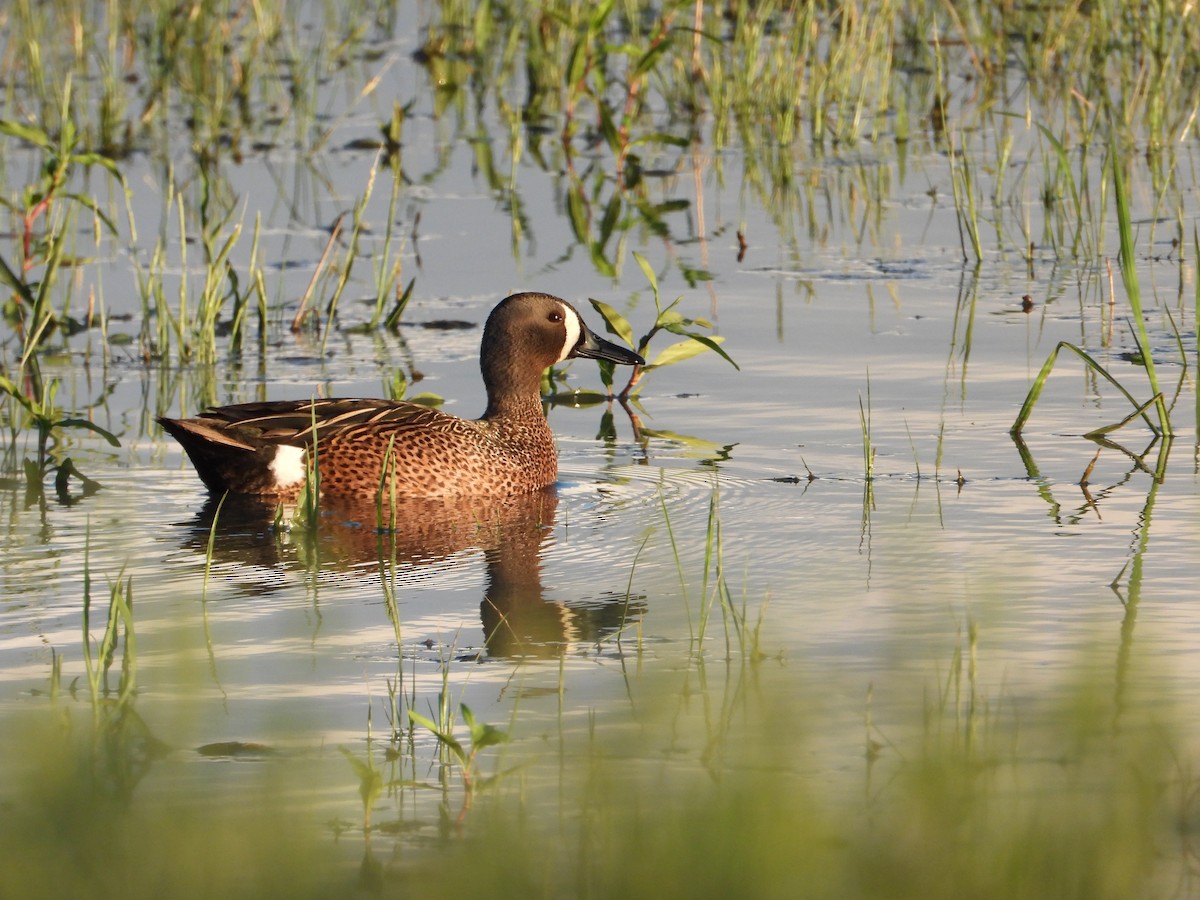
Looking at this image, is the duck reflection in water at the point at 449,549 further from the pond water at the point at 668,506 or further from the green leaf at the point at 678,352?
the green leaf at the point at 678,352

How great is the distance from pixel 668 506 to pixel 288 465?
4.37 ft

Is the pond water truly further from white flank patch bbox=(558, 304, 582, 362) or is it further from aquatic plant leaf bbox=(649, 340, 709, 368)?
white flank patch bbox=(558, 304, 582, 362)

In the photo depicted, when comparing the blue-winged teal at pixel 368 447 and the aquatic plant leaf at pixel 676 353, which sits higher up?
the aquatic plant leaf at pixel 676 353

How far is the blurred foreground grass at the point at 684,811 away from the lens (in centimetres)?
289

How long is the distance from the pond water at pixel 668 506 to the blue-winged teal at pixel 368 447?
17 centimetres

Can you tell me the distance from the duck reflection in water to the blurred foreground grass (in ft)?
2.11

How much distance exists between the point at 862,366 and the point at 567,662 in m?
3.67

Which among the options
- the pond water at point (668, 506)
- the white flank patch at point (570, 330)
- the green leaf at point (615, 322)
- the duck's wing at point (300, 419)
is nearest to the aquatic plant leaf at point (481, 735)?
the pond water at point (668, 506)

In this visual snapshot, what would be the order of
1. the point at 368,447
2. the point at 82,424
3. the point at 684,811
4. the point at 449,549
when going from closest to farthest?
the point at 684,811
the point at 449,549
the point at 82,424
the point at 368,447

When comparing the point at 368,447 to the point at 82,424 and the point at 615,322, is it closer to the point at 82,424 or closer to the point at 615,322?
the point at 82,424

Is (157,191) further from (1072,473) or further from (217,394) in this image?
(1072,473)

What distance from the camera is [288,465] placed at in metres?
7.07

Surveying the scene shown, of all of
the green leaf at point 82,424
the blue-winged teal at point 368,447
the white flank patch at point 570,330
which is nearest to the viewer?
the green leaf at point 82,424

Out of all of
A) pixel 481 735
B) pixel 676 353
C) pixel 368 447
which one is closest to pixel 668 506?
pixel 368 447
